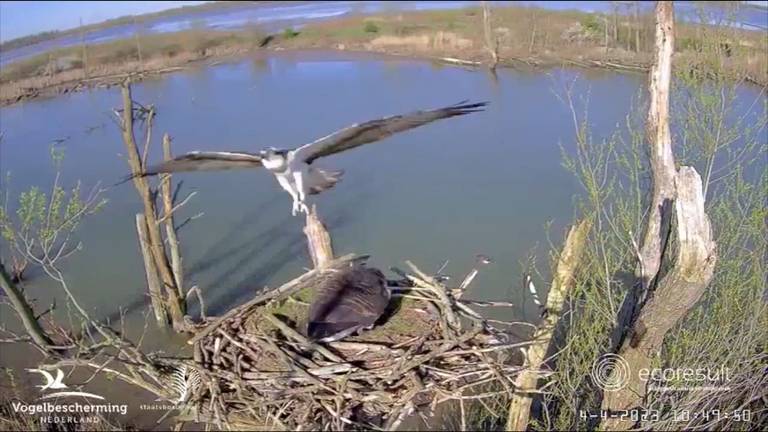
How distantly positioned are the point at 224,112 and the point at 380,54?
22.0 feet

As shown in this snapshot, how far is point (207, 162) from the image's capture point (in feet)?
14.7

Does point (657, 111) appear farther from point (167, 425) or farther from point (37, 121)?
point (37, 121)

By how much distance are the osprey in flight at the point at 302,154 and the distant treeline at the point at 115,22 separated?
14559 mm

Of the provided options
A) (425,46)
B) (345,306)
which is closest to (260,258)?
(345,306)

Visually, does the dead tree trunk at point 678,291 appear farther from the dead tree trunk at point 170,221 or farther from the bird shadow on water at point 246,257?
the bird shadow on water at point 246,257

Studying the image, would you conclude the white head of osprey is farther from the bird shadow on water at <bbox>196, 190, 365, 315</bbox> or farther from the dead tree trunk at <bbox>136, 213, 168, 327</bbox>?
the bird shadow on water at <bbox>196, 190, 365, 315</bbox>

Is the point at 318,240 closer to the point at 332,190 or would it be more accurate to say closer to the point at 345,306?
the point at 345,306

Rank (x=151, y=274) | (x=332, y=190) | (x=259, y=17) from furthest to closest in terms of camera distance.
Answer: (x=259, y=17)
(x=332, y=190)
(x=151, y=274)

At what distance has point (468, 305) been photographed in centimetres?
420

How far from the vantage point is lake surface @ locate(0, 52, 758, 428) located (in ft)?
37.2

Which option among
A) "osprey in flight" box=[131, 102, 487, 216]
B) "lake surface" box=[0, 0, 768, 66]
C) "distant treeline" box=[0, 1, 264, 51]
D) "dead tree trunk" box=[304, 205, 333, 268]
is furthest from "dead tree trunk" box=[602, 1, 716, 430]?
"distant treeline" box=[0, 1, 264, 51]

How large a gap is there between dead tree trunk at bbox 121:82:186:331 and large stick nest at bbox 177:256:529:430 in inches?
197

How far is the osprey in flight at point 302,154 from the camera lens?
4309 millimetres

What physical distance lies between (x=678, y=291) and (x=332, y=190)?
9573mm
